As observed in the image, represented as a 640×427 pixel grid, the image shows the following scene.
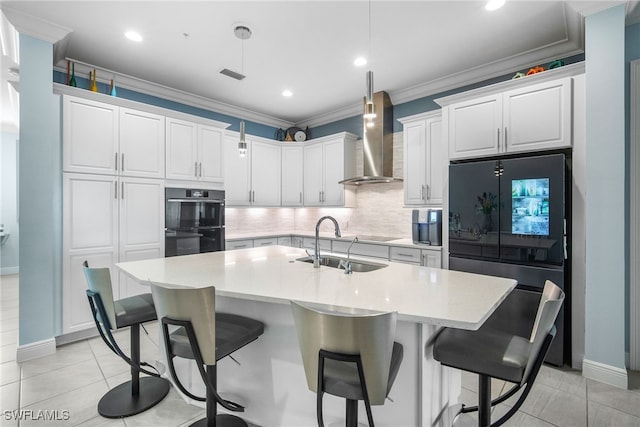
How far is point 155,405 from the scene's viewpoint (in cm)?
208

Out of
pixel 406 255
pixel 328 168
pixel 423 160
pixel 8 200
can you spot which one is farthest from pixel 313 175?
pixel 8 200

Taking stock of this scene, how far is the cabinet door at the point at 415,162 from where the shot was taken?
3.77 meters

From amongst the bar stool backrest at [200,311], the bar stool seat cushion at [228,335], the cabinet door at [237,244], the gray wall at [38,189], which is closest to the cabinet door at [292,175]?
the cabinet door at [237,244]

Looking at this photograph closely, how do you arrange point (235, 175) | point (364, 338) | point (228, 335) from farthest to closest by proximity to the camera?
point (235, 175)
point (228, 335)
point (364, 338)

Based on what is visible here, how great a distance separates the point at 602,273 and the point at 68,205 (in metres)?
4.70

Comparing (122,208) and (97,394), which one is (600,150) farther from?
(122,208)

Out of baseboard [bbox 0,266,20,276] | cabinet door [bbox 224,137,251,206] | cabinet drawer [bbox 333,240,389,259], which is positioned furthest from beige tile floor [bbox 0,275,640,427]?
baseboard [bbox 0,266,20,276]

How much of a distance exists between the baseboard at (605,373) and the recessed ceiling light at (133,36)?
4820 mm

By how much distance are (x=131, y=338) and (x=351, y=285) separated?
156 centimetres

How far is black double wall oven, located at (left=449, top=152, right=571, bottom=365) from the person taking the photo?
2539mm

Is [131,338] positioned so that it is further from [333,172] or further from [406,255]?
[333,172]

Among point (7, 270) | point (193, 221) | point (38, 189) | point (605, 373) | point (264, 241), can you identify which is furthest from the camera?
point (7, 270)

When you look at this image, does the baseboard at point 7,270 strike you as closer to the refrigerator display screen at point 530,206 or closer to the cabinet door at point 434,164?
the cabinet door at point 434,164

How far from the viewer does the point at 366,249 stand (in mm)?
4078
